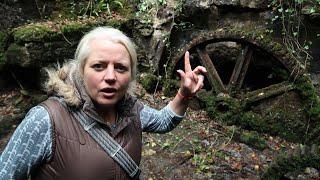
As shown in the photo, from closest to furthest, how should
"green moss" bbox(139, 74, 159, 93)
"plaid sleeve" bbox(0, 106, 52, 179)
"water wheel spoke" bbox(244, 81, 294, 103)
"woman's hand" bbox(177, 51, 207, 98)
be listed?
1. "plaid sleeve" bbox(0, 106, 52, 179)
2. "woman's hand" bbox(177, 51, 207, 98)
3. "water wheel spoke" bbox(244, 81, 294, 103)
4. "green moss" bbox(139, 74, 159, 93)

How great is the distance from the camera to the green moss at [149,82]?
642 centimetres

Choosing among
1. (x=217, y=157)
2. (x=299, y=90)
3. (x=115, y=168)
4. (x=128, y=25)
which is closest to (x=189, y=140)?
(x=217, y=157)

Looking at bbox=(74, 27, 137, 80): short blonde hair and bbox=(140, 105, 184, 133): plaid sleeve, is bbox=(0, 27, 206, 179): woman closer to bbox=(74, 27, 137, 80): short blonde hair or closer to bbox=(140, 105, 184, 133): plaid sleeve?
bbox=(74, 27, 137, 80): short blonde hair

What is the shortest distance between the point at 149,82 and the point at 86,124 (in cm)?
460

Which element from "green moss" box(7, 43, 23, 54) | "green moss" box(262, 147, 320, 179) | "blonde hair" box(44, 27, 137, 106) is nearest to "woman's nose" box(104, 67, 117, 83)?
"blonde hair" box(44, 27, 137, 106)

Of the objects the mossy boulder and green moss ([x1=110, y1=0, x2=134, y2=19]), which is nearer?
the mossy boulder

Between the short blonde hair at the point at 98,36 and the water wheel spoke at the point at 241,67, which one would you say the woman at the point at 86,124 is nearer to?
the short blonde hair at the point at 98,36

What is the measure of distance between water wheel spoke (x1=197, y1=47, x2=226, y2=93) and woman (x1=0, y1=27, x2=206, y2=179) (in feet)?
13.9

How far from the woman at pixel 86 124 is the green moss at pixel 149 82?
167 inches

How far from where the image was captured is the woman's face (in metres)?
1.88

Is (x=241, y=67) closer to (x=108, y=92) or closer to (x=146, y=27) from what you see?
(x=146, y=27)

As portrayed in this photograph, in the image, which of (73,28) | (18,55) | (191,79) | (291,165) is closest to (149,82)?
(73,28)

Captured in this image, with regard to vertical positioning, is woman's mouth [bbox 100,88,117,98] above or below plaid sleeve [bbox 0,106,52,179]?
above

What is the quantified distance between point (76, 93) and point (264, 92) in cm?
461
